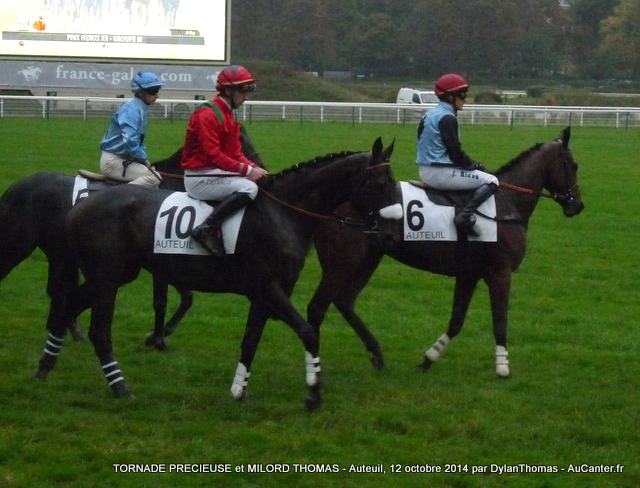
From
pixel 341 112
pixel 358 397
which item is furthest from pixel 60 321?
pixel 341 112

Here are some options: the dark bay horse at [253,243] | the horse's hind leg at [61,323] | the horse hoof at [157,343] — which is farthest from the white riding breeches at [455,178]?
the horse's hind leg at [61,323]

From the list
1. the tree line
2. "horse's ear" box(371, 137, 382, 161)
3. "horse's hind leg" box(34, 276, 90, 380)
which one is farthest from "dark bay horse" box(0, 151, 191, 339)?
the tree line

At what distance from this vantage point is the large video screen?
103 feet

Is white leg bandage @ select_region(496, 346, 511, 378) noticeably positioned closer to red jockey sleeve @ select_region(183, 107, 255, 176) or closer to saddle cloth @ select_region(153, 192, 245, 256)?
saddle cloth @ select_region(153, 192, 245, 256)

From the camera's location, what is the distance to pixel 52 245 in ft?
23.6

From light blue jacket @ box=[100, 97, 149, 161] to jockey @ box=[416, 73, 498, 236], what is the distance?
6.29ft

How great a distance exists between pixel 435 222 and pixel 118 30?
26352 mm

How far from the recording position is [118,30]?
1243 inches

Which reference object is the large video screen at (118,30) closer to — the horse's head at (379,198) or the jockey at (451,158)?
the jockey at (451,158)

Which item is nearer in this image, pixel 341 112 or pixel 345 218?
pixel 345 218

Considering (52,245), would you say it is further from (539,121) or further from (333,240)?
(539,121)

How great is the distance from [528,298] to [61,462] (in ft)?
18.1

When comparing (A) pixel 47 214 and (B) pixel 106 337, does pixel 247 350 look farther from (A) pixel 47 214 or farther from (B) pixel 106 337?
(A) pixel 47 214

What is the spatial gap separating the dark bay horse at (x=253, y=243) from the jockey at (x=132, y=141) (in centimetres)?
81
